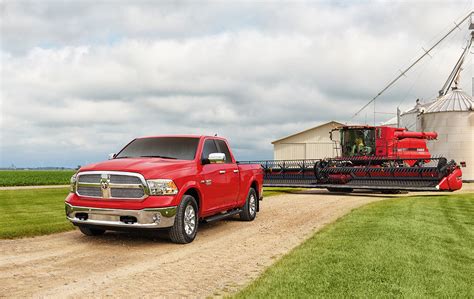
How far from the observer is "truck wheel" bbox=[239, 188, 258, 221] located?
11.4m

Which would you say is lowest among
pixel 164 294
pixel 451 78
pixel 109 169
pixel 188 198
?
pixel 164 294

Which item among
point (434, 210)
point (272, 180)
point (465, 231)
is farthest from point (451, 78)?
point (465, 231)

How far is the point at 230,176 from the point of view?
1027 cm

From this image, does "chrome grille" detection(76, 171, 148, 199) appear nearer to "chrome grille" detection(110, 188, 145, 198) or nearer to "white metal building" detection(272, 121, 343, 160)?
"chrome grille" detection(110, 188, 145, 198)

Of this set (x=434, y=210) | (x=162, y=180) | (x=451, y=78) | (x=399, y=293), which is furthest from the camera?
(x=451, y=78)

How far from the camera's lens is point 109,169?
805 cm

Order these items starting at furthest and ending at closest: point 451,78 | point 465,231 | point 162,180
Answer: point 451,78, point 465,231, point 162,180

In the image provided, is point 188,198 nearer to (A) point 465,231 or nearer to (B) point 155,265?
(B) point 155,265

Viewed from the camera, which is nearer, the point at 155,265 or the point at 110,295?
the point at 110,295

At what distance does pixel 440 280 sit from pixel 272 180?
720 inches

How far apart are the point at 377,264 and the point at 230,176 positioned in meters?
4.60

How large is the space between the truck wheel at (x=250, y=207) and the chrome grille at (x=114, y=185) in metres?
4.02

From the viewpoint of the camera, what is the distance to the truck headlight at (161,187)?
7855 mm

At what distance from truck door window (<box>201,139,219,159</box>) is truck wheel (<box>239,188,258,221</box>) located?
1.97 meters
